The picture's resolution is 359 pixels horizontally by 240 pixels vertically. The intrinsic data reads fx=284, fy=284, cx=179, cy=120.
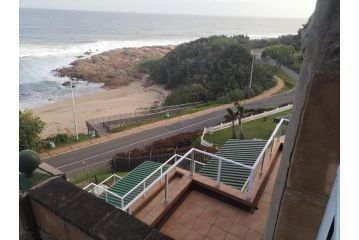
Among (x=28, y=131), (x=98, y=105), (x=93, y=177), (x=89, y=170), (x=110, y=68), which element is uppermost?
(x=110, y=68)

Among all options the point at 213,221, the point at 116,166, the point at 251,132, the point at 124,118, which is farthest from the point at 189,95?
the point at 213,221

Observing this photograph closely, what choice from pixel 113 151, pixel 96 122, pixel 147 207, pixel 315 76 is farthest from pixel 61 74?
pixel 315 76

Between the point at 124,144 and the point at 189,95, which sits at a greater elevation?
the point at 189,95

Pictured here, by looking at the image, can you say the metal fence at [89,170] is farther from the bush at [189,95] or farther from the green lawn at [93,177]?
the bush at [189,95]

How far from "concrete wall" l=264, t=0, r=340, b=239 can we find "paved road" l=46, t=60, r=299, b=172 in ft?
67.1

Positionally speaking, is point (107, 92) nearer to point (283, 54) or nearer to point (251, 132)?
point (251, 132)

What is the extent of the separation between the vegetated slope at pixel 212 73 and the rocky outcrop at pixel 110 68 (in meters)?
6.60

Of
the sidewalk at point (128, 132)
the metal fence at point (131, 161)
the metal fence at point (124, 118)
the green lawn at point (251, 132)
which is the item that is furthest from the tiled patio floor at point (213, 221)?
the metal fence at point (124, 118)

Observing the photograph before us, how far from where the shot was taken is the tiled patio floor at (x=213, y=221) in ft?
16.2

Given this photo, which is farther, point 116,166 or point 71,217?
point 116,166

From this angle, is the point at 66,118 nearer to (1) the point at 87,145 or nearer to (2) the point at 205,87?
(1) the point at 87,145

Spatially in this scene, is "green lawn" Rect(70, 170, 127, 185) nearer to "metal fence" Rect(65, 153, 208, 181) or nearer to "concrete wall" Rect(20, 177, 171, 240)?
"metal fence" Rect(65, 153, 208, 181)

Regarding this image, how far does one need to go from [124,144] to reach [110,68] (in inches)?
1628

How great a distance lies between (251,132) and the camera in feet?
68.8
